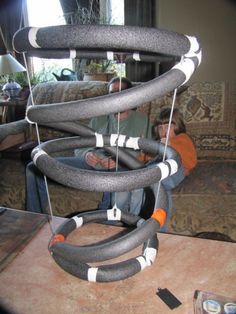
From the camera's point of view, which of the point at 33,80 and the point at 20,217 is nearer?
the point at 20,217

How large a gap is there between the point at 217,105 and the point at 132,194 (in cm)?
Result: 94

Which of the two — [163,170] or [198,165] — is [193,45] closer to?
[163,170]

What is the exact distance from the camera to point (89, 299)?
0.76 metres

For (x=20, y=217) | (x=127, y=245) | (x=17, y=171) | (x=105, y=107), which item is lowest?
(x=17, y=171)

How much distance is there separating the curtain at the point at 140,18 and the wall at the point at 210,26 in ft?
0.35

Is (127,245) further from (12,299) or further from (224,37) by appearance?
(224,37)

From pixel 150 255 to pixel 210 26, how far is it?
2894mm

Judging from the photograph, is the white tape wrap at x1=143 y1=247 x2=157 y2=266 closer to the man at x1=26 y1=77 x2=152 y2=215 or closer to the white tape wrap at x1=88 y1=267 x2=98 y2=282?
the white tape wrap at x1=88 y1=267 x2=98 y2=282

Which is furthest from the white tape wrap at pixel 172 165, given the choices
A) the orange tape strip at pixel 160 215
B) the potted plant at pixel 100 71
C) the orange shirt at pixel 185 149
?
the potted plant at pixel 100 71

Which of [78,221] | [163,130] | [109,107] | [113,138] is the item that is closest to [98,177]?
[109,107]

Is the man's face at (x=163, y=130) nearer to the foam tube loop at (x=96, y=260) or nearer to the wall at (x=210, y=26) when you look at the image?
the foam tube loop at (x=96, y=260)

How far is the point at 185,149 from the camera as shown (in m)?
1.81

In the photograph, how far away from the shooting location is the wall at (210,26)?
296cm

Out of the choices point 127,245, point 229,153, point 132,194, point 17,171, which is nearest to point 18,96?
point 17,171
